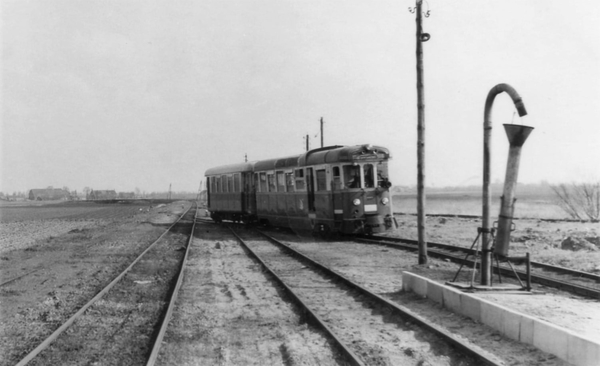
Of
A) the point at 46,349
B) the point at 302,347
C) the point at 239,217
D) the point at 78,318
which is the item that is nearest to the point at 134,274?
the point at 78,318

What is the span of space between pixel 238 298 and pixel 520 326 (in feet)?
15.1

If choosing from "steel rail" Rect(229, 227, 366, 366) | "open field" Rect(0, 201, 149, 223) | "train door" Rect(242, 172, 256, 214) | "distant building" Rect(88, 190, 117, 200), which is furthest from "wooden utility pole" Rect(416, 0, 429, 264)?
"distant building" Rect(88, 190, 117, 200)

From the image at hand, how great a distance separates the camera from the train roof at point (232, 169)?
24.8 meters

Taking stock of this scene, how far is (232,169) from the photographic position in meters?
26.6

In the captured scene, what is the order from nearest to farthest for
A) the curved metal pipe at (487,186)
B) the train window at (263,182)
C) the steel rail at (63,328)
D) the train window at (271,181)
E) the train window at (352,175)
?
the steel rail at (63,328) < the curved metal pipe at (487,186) < the train window at (352,175) < the train window at (271,181) < the train window at (263,182)

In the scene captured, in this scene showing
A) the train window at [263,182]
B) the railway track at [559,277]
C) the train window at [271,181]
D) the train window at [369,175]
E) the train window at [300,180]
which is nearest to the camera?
the railway track at [559,277]

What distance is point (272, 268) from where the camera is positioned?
1252 cm

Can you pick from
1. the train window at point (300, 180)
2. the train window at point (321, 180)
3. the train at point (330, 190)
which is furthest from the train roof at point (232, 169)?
the train window at point (321, 180)

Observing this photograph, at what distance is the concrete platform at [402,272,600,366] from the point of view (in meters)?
5.07

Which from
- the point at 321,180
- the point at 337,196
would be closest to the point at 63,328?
the point at 337,196

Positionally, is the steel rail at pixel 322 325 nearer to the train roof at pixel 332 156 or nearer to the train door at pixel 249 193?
the train roof at pixel 332 156

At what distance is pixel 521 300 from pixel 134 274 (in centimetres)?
801

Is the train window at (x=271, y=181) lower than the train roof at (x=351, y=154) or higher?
lower

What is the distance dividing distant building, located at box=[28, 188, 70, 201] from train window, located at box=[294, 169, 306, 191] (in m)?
132
